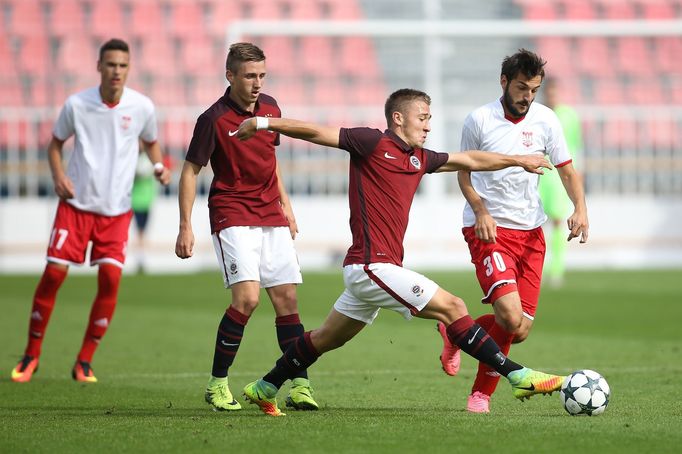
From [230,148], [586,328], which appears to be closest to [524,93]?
[230,148]

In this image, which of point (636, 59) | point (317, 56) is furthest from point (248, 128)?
point (636, 59)

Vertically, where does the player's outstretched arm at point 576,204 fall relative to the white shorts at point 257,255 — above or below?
above

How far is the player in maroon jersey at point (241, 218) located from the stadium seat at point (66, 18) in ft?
57.3

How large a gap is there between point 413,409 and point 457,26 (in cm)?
1588

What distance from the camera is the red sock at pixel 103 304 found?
8.75 m

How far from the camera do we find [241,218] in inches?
274

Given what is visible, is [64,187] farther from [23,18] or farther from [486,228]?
[23,18]

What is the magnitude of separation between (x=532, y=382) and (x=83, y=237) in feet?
12.4

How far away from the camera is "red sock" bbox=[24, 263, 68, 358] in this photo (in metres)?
8.72

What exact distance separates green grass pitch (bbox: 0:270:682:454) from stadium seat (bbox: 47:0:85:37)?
9.60 meters

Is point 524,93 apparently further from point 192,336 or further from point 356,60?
point 356,60

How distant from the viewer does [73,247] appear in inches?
343

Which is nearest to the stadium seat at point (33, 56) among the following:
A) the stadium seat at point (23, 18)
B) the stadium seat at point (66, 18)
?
the stadium seat at point (23, 18)

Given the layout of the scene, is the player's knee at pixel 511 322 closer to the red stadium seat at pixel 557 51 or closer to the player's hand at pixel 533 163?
the player's hand at pixel 533 163
